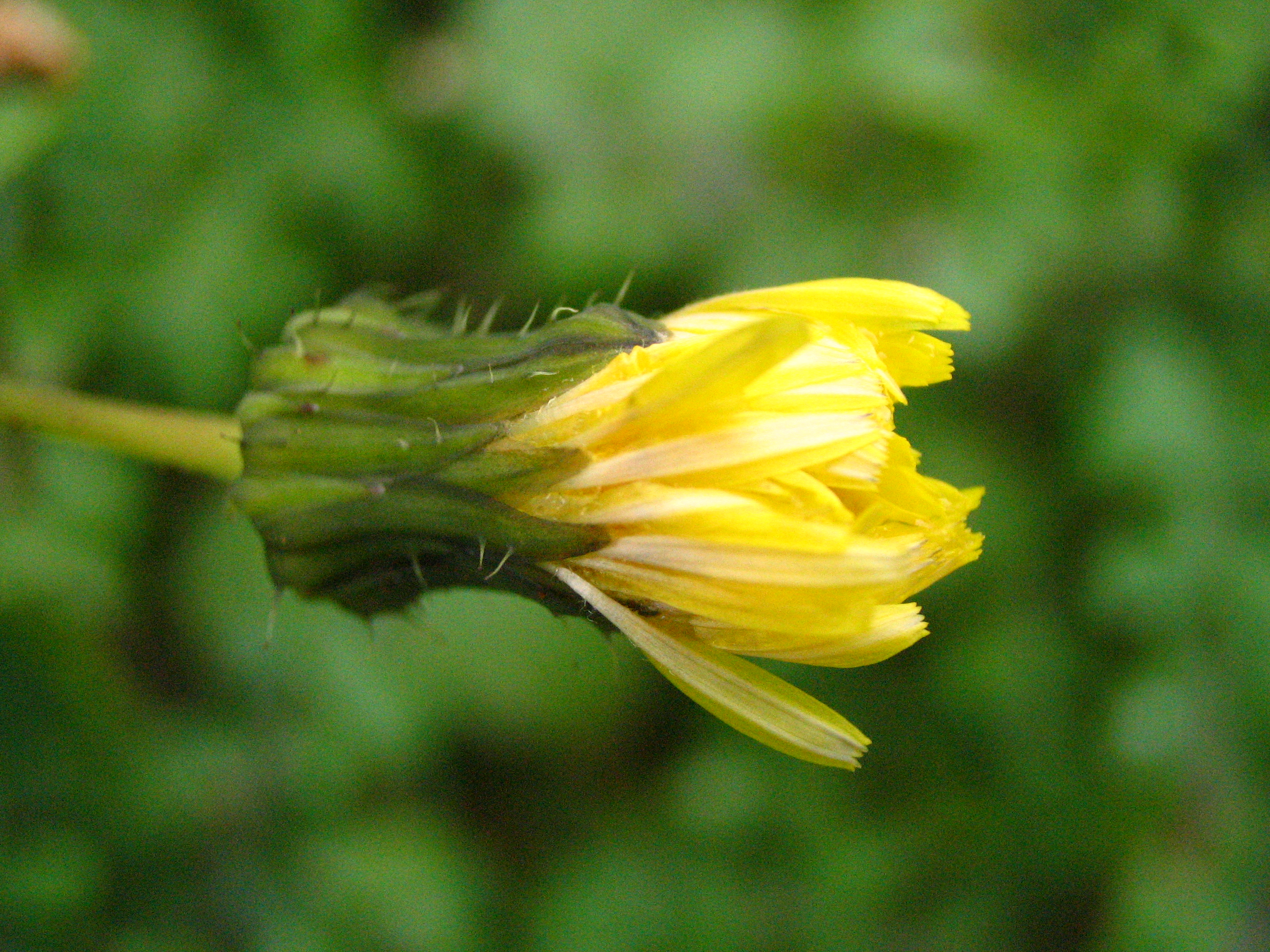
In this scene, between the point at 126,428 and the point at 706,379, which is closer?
the point at 706,379

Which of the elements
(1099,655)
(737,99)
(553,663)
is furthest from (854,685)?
(737,99)

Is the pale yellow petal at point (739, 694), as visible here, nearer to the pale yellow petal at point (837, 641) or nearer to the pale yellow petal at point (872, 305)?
the pale yellow petal at point (837, 641)

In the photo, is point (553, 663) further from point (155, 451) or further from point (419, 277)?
point (155, 451)

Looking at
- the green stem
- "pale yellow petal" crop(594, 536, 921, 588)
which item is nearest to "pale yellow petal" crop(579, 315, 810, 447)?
"pale yellow petal" crop(594, 536, 921, 588)

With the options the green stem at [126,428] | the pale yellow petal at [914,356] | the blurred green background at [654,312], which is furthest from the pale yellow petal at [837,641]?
the blurred green background at [654,312]

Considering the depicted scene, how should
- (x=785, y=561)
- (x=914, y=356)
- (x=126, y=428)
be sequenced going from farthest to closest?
(x=126, y=428) < (x=914, y=356) < (x=785, y=561)

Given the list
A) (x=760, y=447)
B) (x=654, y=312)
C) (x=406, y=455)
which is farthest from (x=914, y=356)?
(x=654, y=312)

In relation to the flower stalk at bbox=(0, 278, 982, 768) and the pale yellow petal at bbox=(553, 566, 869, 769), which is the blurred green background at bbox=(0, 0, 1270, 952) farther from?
the pale yellow petal at bbox=(553, 566, 869, 769)

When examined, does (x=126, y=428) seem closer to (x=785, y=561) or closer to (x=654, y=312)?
(x=785, y=561)
